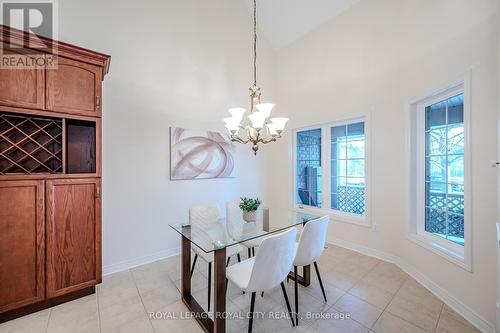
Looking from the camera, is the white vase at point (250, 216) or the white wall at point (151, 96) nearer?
the white vase at point (250, 216)

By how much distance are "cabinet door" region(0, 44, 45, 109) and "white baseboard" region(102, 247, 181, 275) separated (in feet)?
6.61

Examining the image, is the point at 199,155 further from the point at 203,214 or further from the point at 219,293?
the point at 219,293

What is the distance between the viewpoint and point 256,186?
4.49 metres

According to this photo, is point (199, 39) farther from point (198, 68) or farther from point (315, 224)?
point (315, 224)

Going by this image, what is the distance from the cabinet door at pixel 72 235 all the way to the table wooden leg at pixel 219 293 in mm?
1476

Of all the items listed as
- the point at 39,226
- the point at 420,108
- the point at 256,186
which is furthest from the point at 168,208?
the point at 420,108

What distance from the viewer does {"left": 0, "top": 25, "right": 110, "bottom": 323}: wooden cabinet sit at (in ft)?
6.24

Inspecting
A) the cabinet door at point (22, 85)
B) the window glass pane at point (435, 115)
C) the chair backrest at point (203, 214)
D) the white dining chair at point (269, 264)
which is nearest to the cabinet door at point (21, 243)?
the cabinet door at point (22, 85)

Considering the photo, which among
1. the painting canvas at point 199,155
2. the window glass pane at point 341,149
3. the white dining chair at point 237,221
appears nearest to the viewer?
the white dining chair at point 237,221

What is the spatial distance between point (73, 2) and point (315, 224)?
366 centimetres

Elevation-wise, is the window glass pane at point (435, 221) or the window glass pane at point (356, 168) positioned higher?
the window glass pane at point (356, 168)

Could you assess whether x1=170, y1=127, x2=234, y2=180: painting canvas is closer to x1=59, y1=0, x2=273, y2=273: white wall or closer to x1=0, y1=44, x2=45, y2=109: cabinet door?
x1=59, y1=0, x2=273, y2=273: white wall

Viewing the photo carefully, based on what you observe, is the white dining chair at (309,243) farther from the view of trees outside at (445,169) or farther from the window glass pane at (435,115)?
the window glass pane at (435,115)

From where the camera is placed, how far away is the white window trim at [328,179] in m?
3.35
